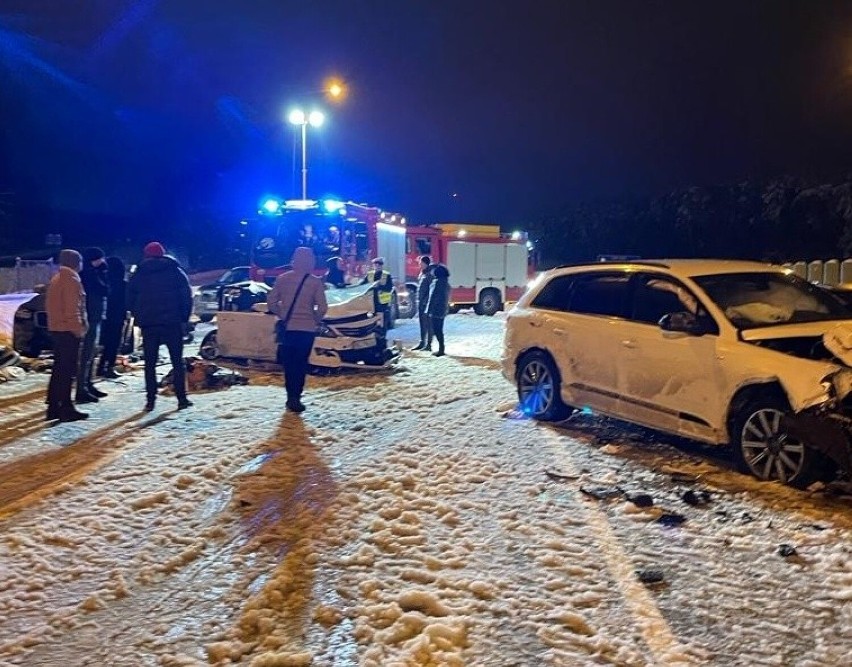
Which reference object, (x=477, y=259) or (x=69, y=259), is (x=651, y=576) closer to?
(x=69, y=259)

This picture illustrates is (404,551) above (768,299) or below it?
below

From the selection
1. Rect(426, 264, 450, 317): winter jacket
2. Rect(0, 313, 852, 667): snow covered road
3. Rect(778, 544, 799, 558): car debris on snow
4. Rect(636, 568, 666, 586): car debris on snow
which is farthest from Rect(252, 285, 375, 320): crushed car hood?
Rect(778, 544, 799, 558): car debris on snow

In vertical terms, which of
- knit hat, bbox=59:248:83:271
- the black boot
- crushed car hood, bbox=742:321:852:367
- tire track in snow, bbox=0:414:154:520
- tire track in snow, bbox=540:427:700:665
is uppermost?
knit hat, bbox=59:248:83:271

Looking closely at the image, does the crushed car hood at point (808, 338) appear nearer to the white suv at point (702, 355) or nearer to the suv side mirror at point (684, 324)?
the white suv at point (702, 355)

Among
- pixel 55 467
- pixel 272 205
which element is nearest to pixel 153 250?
pixel 55 467

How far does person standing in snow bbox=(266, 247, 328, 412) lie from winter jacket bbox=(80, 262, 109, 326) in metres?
2.20

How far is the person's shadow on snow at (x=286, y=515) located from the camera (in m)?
3.96

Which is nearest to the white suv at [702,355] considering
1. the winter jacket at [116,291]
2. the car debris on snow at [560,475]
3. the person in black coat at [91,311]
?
the car debris on snow at [560,475]

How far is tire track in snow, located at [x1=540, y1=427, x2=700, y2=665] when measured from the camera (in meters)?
3.52

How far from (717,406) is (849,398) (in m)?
1.10

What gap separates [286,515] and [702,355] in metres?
3.60

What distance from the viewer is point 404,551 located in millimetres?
4695

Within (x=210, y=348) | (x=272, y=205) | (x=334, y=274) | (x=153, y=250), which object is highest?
(x=272, y=205)

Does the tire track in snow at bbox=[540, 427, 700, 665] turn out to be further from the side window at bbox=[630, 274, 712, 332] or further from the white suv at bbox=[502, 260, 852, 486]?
the side window at bbox=[630, 274, 712, 332]
